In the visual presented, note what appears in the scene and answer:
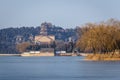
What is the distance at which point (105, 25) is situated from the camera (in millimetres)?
109500

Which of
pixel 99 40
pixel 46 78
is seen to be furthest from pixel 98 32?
pixel 46 78

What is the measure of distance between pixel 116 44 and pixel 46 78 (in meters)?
56.0

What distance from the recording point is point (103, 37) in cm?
10625

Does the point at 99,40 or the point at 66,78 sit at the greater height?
the point at 99,40

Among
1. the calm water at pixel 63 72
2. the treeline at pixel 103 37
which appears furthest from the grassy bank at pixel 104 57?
the calm water at pixel 63 72

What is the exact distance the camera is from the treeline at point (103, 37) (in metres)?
106

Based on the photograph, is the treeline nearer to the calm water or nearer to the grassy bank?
the grassy bank

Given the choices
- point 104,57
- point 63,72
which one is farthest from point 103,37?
point 63,72

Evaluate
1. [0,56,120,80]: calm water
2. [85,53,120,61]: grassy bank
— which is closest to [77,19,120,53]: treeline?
[85,53,120,61]: grassy bank

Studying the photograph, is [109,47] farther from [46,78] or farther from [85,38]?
[46,78]

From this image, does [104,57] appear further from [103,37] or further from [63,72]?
[63,72]

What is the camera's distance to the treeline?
106 m

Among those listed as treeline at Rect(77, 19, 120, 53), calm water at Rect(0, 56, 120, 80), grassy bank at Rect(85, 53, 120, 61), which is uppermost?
treeline at Rect(77, 19, 120, 53)

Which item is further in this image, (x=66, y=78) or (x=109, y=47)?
(x=109, y=47)
